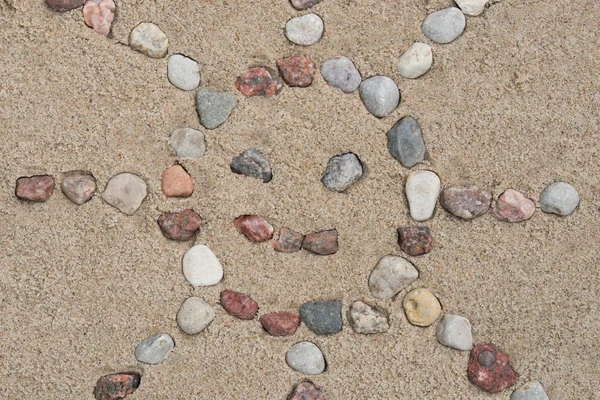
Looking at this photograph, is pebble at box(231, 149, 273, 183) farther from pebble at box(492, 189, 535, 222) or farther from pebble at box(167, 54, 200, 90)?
pebble at box(492, 189, 535, 222)

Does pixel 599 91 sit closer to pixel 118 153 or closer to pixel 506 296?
pixel 506 296

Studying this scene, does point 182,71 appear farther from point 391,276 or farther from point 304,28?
point 391,276

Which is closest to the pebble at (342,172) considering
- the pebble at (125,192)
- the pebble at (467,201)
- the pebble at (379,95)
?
the pebble at (379,95)

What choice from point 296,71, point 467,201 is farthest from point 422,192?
point 296,71

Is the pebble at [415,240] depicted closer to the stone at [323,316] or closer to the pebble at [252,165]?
the stone at [323,316]

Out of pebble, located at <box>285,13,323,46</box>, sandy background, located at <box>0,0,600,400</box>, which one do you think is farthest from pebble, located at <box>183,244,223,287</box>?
pebble, located at <box>285,13,323,46</box>
